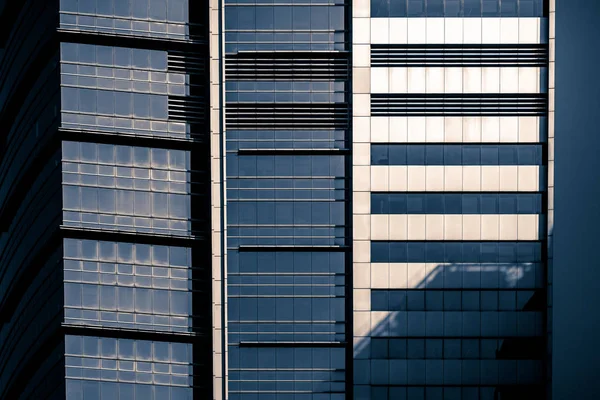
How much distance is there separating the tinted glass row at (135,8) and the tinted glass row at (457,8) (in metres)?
10.2

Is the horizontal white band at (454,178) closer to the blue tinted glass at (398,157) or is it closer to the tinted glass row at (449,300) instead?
the blue tinted glass at (398,157)

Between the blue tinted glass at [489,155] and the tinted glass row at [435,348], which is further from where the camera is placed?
the tinted glass row at [435,348]

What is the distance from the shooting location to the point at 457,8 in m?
35.6

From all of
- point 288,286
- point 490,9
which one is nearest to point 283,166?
point 288,286

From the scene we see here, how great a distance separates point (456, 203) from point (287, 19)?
1277cm

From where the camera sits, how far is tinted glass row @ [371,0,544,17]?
35.6 metres

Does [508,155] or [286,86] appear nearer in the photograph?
[508,155]

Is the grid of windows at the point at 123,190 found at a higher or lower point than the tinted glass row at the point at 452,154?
lower

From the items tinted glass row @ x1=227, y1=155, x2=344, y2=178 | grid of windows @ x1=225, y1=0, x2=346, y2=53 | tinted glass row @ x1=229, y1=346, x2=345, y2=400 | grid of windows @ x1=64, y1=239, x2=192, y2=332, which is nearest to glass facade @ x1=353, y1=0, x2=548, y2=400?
grid of windows @ x1=225, y1=0, x2=346, y2=53

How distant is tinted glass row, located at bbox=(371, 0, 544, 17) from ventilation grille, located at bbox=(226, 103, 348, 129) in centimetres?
558

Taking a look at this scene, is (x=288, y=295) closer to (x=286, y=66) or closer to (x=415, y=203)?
(x=415, y=203)

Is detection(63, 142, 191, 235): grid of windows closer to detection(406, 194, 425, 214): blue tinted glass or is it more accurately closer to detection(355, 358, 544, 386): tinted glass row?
detection(406, 194, 425, 214): blue tinted glass

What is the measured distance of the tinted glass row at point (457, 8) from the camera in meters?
35.6

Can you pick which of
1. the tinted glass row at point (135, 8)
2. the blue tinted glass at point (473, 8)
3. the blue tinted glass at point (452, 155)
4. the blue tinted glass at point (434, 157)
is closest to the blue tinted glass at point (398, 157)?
the blue tinted glass at point (434, 157)
